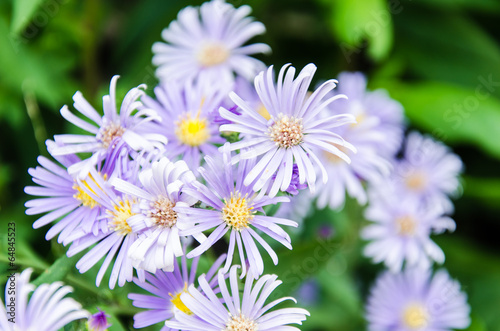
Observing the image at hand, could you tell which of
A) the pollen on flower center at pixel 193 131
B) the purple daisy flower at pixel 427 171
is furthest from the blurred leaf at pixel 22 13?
the purple daisy flower at pixel 427 171

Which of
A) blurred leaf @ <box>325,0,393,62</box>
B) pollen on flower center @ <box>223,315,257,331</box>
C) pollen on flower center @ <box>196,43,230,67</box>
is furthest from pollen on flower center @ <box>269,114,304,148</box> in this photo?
blurred leaf @ <box>325,0,393,62</box>

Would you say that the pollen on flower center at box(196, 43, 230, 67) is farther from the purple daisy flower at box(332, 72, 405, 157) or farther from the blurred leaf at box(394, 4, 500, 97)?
the blurred leaf at box(394, 4, 500, 97)

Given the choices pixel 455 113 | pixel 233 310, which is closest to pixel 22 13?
pixel 233 310

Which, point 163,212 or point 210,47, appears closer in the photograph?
point 163,212

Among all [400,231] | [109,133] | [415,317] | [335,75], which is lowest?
[109,133]

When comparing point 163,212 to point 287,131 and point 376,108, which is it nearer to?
point 287,131

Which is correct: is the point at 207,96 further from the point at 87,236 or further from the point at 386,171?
the point at 386,171

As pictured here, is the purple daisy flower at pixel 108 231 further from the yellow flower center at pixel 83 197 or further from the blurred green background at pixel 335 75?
the blurred green background at pixel 335 75
